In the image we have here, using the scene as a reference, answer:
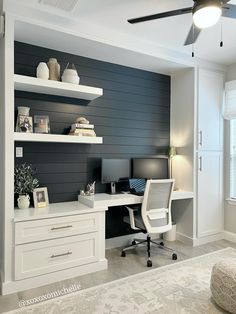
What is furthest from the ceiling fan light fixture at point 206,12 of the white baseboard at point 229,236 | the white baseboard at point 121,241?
the white baseboard at point 229,236

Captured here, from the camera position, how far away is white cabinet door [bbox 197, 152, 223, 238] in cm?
370

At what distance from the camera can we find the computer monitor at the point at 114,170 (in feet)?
10.8

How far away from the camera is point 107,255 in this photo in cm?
323

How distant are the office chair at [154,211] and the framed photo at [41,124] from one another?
1.35 meters

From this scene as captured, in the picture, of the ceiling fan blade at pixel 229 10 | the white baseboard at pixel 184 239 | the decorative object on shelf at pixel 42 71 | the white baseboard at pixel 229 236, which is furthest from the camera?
the white baseboard at pixel 229 236

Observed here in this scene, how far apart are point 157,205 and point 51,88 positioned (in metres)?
1.86

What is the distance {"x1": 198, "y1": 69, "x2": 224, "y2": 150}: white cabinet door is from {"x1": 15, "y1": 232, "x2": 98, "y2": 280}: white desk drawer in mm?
2126

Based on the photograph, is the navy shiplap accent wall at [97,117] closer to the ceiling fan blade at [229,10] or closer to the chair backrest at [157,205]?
the chair backrest at [157,205]

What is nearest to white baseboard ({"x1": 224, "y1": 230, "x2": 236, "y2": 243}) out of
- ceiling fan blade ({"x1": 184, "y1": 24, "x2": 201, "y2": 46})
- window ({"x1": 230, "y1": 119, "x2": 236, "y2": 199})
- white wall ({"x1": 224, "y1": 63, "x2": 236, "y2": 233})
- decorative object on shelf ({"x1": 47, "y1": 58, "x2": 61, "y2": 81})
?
white wall ({"x1": 224, "y1": 63, "x2": 236, "y2": 233})

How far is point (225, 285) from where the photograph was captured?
79.7 inches

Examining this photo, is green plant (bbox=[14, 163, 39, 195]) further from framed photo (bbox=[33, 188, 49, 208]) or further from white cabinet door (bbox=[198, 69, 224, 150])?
white cabinet door (bbox=[198, 69, 224, 150])

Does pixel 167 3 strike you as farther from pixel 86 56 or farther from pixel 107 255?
pixel 107 255

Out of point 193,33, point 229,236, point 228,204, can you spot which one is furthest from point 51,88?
point 229,236

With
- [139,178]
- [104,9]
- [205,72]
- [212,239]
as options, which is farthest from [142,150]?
[104,9]
